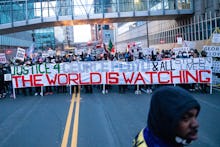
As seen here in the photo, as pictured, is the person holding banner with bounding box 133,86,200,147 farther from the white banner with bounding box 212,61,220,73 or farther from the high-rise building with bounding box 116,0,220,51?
the high-rise building with bounding box 116,0,220,51

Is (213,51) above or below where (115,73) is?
above

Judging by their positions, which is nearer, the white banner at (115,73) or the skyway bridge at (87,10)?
the white banner at (115,73)

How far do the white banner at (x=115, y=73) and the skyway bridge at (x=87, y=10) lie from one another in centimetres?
2648

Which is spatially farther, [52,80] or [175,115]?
[52,80]

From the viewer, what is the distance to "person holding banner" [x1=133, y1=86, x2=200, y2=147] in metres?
1.93

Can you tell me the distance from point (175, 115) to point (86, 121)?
8.35 m

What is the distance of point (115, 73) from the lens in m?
17.9

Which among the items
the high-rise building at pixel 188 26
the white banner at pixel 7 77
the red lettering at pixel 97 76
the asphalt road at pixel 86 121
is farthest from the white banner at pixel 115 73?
the high-rise building at pixel 188 26

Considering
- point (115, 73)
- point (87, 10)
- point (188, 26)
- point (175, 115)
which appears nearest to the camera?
point (175, 115)

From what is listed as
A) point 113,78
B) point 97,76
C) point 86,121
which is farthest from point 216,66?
point 86,121

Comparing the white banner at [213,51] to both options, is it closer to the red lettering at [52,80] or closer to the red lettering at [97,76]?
the red lettering at [97,76]

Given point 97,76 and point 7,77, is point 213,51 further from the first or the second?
point 7,77

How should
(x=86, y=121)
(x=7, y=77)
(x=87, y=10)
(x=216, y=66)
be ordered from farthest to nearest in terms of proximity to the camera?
(x=87, y=10) < (x=7, y=77) < (x=216, y=66) < (x=86, y=121)

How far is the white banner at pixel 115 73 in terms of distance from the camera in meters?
16.8
